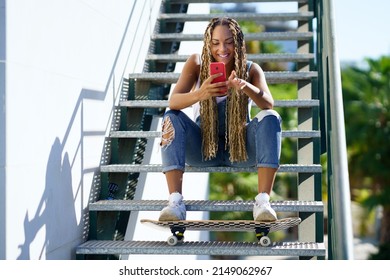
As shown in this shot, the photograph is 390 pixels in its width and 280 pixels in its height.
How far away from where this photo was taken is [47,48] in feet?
11.7

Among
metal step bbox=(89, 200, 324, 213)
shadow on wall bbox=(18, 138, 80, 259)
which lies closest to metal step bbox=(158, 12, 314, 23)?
metal step bbox=(89, 200, 324, 213)

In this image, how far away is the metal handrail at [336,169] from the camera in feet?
8.95

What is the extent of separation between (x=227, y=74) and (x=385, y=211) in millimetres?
19074

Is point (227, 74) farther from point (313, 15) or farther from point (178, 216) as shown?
point (313, 15)

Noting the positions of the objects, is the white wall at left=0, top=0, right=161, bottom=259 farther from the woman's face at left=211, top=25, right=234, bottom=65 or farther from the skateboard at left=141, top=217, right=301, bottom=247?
the woman's face at left=211, top=25, right=234, bottom=65

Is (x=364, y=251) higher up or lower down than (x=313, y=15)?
lower down

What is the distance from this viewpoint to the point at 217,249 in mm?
3656

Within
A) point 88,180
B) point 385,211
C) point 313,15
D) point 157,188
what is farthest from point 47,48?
point 385,211

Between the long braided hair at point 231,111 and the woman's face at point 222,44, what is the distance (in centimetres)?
2

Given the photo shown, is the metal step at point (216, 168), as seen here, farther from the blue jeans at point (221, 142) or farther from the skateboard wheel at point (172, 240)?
the skateboard wheel at point (172, 240)

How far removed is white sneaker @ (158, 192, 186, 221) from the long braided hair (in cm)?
35

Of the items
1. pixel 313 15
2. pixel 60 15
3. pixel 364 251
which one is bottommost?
pixel 364 251

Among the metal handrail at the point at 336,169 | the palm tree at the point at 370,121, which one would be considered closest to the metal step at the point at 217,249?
the metal handrail at the point at 336,169

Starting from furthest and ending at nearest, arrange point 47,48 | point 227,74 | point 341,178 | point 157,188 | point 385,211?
point 385,211, point 157,188, point 227,74, point 47,48, point 341,178
